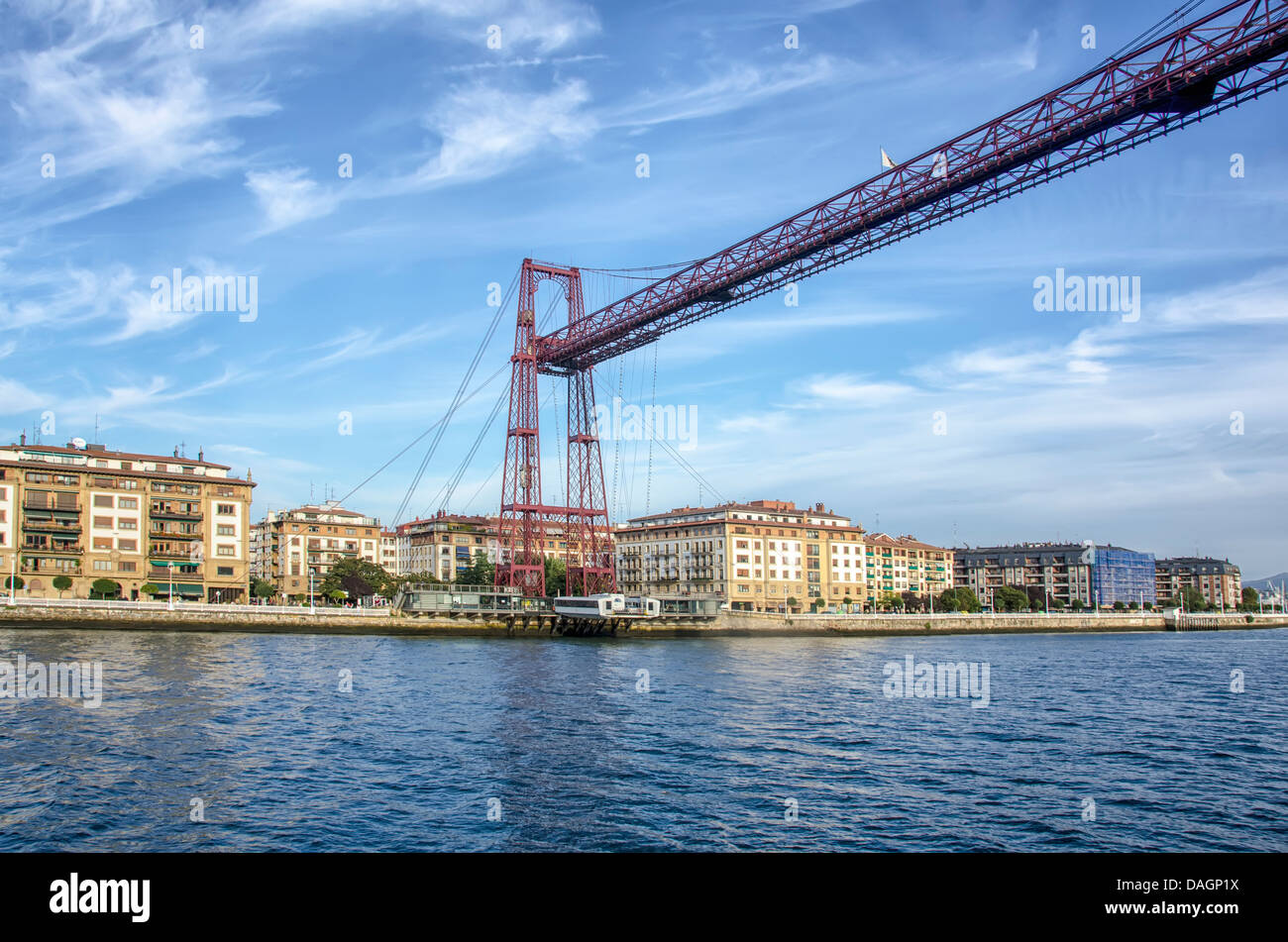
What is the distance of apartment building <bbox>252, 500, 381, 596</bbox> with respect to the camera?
119500mm

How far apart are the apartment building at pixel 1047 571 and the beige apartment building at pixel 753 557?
1930 inches

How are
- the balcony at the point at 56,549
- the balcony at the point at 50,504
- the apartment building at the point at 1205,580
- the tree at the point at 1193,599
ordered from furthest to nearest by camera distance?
the apartment building at the point at 1205,580 → the tree at the point at 1193,599 → the balcony at the point at 50,504 → the balcony at the point at 56,549

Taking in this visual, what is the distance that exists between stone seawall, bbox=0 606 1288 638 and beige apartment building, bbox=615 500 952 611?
48.7ft

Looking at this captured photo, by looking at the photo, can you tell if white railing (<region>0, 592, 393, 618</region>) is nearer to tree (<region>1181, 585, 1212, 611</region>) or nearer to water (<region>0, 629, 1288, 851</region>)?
water (<region>0, 629, 1288, 851</region>)

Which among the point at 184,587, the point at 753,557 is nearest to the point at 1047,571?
the point at 753,557

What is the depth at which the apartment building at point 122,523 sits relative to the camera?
69.1 metres

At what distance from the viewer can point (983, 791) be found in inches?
655

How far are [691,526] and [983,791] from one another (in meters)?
90.6

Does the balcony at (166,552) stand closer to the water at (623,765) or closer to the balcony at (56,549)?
the balcony at (56,549)

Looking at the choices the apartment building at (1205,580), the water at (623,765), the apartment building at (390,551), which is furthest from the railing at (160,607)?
the apartment building at (1205,580)
